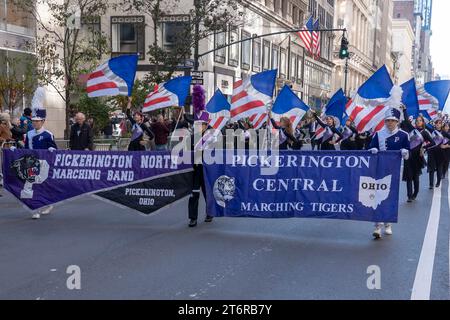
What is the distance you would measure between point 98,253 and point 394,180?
4.26 metres

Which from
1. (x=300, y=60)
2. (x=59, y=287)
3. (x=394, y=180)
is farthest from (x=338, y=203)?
(x=300, y=60)

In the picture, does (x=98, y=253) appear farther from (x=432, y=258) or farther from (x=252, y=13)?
(x=252, y=13)

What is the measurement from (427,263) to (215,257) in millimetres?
2580

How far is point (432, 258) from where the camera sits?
686 centimetres

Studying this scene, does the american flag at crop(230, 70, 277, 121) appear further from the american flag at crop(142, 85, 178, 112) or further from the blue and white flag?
the american flag at crop(142, 85, 178, 112)

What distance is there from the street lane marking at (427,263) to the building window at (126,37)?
2878 cm

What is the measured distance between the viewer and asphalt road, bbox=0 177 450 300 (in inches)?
216

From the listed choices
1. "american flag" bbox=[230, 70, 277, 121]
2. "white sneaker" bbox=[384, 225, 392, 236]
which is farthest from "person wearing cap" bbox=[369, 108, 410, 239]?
"american flag" bbox=[230, 70, 277, 121]

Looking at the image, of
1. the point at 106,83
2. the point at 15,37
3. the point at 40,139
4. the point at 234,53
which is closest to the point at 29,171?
the point at 40,139

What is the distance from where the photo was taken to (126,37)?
36531mm

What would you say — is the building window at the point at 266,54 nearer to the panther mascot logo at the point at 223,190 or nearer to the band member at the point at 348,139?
→ the band member at the point at 348,139

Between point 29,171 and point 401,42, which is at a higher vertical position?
point 401,42

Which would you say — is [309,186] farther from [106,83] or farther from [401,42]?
[401,42]
